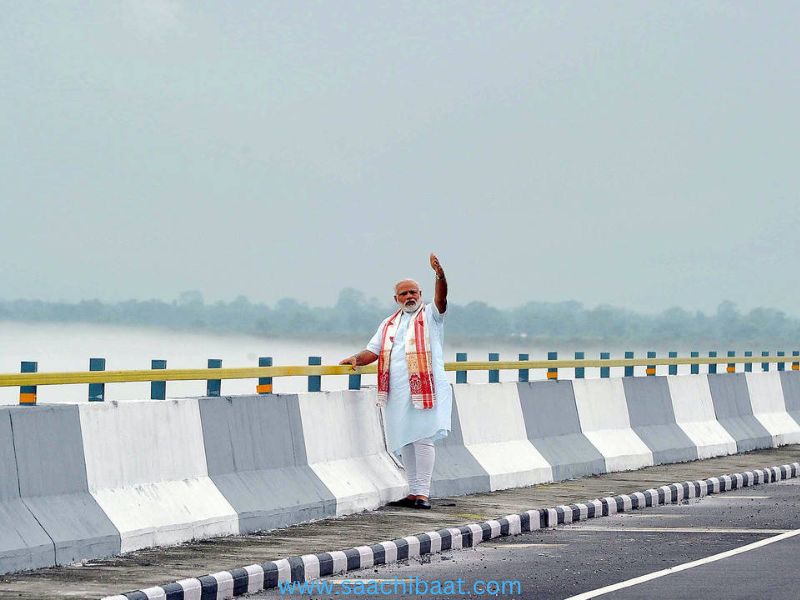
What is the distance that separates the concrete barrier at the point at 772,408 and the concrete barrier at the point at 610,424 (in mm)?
5708

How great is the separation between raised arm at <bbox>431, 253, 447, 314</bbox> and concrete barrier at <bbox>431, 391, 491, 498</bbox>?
6.63 ft

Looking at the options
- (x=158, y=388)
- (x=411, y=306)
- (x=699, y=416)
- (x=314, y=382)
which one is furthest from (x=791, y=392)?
(x=158, y=388)

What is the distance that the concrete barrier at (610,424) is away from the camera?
21.8m

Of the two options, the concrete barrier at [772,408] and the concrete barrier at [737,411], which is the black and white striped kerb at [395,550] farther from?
the concrete barrier at [772,408]

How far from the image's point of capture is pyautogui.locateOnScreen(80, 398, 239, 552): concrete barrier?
492 inches

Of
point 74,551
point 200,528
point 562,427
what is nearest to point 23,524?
point 74,551

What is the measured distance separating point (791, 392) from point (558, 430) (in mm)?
10544

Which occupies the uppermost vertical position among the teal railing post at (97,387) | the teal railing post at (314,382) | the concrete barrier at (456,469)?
the teal railing post at (314,382)

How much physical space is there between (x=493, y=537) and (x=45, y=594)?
16.5 feet

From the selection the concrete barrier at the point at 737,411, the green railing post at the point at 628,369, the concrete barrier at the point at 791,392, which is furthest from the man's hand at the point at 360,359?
the concrete barrier at the point at 791,392

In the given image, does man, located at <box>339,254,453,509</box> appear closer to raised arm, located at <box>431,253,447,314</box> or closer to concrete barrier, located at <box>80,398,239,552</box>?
raised arm, located at <box>431,253,447,314</box>

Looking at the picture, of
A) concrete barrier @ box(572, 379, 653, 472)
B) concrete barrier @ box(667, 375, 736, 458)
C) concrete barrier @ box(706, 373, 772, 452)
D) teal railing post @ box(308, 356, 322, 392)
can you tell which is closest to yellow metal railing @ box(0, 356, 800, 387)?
teal railing post @ box(308, 356, 322, 392)

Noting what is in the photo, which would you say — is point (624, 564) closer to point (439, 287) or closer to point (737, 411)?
point (439, 287)

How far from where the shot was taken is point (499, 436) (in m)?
19.3
